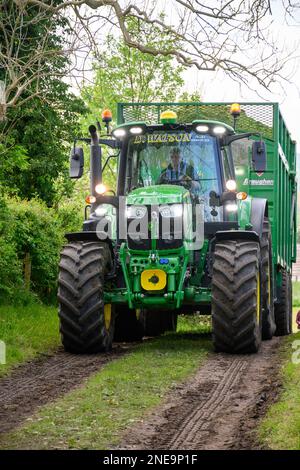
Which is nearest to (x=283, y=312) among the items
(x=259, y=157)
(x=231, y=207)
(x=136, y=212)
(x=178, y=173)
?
(x=231, y=207)

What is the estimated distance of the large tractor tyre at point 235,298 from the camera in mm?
11031

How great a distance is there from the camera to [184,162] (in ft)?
40.1

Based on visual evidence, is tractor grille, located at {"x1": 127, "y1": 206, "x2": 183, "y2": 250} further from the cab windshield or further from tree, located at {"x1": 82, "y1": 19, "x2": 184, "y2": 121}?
tree, located at {"x1": 82, "y1": 19, "x2": 184, "y2": 121}

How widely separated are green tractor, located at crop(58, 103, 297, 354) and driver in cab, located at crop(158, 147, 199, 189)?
0.01 metres

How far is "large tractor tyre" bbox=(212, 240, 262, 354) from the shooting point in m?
11.0

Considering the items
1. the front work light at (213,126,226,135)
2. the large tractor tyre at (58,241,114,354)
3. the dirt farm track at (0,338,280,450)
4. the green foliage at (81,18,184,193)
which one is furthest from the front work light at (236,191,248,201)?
the green foliage at (81,18,184,193)

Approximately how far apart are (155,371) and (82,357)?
67.3 inches

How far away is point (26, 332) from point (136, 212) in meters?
2.54

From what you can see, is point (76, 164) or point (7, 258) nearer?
point (76, 164)

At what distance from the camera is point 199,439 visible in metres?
6.65

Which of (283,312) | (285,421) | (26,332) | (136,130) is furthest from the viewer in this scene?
(283,312)

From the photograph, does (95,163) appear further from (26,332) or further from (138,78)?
(138,78)

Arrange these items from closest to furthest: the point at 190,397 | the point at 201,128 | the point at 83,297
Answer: the point at 190,397 < the point at 83,297 < the point at 201,128
